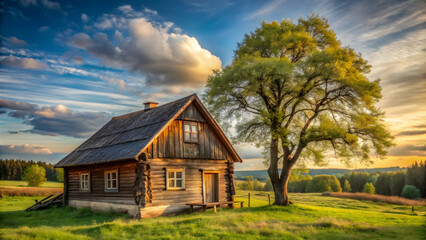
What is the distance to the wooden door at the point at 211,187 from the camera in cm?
2355

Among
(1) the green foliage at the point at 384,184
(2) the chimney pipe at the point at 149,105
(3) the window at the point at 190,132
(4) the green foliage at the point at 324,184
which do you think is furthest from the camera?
(1) the green foliage at the point at 384,184

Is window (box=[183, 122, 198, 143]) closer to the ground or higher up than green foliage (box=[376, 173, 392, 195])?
higher up

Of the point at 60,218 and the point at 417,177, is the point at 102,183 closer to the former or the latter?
the point at 60,218

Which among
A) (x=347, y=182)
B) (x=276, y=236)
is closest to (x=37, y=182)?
(x=276, y=236)

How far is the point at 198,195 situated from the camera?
22.4 metres

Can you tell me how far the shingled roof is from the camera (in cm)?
2023

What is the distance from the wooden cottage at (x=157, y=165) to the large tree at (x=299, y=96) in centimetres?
382

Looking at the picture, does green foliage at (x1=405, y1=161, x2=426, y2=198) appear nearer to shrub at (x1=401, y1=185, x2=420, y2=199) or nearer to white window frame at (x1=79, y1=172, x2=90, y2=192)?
shrub at (x1=401, y1=185, x2=420, y2=199)

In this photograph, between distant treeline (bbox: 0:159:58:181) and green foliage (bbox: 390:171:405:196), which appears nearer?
green foliage (bbox: 390:171:405:196)

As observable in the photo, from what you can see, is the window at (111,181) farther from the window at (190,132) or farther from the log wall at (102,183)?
the window at (190,132)

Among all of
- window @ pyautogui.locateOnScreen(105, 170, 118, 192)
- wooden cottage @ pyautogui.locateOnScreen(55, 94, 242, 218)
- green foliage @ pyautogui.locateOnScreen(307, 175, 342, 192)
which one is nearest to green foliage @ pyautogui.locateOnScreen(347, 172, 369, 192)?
green foliage @ pyautogui.locateOnScreen(307, 175, 342, 192)

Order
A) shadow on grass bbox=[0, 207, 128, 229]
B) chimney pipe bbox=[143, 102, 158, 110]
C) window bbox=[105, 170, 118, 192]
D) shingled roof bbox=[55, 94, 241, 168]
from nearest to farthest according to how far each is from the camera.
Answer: shadow on grass bbox=[0, 207, 128, 229] < shingled roof bbox=[55, 94, 241, 168] < window bbox=[105, 170, 118, 192] < chimney pipe bbox=[143, 102, 158, 110]

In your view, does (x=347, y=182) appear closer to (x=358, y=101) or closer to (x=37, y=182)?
(x=358, y=101)

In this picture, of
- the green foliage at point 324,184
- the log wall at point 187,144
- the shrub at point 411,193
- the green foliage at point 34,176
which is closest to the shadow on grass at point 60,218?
the log wall at point 187,144
